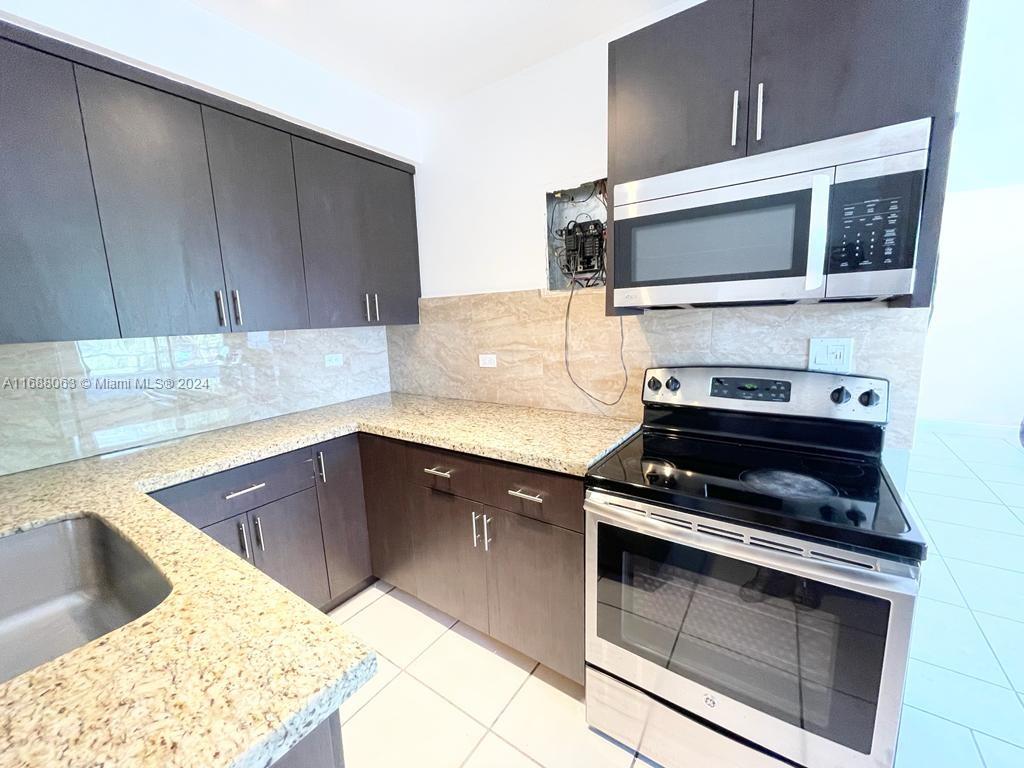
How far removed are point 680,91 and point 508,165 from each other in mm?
958

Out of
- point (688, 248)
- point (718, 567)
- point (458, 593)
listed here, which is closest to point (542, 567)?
point (458, 593)

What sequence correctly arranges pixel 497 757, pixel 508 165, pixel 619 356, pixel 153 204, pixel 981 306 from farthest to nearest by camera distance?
pixel 981 306, pixel 508 165, pixel 619 356, pixel 153 204, pixel 497 757

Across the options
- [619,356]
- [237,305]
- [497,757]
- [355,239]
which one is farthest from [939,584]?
[237,305]

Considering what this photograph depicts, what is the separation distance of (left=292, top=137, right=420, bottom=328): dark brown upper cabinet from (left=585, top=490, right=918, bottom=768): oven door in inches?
60.7

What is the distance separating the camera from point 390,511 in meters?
1.88

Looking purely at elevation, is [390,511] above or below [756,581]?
below

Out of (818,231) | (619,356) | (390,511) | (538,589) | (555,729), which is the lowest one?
(555,729)

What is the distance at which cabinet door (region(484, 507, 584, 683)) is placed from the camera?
4.56 ft

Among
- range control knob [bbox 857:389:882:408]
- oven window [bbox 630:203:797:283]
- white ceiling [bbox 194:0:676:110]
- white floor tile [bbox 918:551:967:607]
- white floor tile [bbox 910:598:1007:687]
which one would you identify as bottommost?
white floor tile [bbox 910:598:1007:687]

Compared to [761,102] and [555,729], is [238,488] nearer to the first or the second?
[555,729]

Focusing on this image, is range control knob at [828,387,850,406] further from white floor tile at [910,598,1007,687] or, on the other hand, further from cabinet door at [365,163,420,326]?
cabinet door at [365,163,420,326]

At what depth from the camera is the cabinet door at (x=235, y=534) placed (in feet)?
4.93

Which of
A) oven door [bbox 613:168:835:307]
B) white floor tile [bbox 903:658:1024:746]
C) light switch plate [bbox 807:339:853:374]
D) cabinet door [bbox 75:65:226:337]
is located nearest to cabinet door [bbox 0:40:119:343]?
cabinet door [bbox 75:65:226:337]

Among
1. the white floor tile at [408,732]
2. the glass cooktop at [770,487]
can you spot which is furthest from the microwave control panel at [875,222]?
the white floor tile at [408,732]
